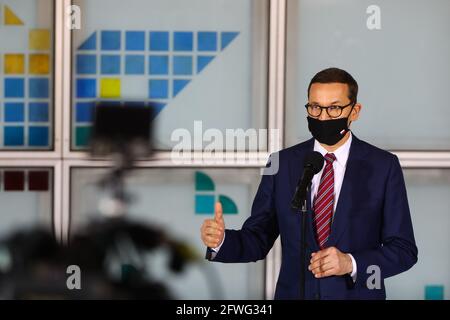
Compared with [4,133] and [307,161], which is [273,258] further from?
[4,133]

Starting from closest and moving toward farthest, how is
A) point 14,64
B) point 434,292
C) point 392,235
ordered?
point 392,235 → point 14,64 → point 434,292

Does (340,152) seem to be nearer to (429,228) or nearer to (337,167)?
(337,167)

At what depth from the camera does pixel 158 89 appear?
4082 mm

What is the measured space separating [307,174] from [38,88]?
142 centimetres

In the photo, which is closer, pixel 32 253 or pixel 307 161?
pixel 307 161

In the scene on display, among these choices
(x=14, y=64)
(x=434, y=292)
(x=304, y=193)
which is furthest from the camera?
(x=434, y=292)

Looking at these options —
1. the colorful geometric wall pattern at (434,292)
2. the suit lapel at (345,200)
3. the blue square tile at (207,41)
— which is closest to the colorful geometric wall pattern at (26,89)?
the blue square tile at (207,41)

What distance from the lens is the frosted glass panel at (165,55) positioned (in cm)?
406

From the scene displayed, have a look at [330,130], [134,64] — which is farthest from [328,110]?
[134,64]

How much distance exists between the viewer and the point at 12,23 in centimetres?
406

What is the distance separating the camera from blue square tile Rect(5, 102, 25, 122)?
4070 mm
